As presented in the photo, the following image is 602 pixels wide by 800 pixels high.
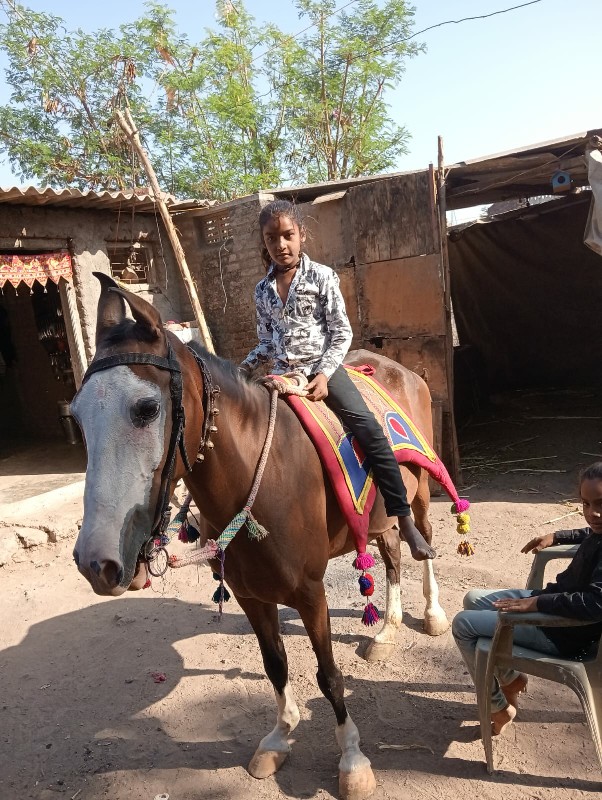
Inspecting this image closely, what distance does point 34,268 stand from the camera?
6559mm

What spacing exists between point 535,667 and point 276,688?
1.21m

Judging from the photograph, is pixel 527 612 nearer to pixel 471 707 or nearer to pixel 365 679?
pixel 471 707

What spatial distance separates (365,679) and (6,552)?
378 cm

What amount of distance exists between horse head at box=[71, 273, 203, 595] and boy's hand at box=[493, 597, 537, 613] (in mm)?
1350

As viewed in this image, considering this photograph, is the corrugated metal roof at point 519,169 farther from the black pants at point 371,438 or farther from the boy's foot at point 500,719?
the boy's foot at point 500,719

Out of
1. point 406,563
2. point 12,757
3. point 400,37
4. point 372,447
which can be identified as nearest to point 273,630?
point 372,447

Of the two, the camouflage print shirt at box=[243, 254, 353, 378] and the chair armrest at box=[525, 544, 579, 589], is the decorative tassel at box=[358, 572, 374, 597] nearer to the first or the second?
the chair armrest at box=[525, 544, 579, 589]

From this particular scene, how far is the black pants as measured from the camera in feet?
8.30

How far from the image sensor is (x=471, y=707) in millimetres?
2680

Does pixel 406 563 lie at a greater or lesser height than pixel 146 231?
lesser

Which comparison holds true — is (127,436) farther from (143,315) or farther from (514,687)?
(514,687)

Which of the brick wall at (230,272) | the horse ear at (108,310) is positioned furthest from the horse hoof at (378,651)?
the brick wall at (230,272)

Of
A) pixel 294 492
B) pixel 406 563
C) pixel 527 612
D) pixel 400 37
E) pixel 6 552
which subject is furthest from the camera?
pixel 400 37

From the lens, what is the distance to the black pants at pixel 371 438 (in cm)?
253
